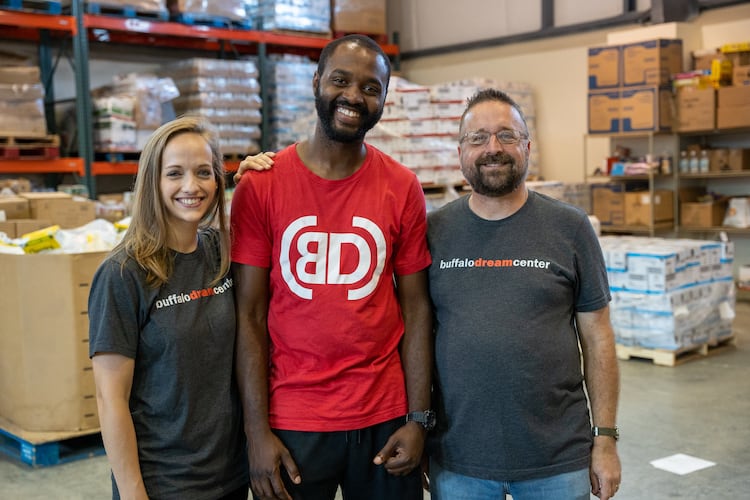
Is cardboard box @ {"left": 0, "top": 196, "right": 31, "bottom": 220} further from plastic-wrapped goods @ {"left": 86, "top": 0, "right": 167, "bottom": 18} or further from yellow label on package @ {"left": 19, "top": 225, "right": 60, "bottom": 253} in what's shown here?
plastic-wrapped goods @ {"left": 86, "top": 0, "right": 167, "bottom": 18}

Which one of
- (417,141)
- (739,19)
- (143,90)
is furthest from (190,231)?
(739,19)

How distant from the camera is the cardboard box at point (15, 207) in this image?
6.61 m

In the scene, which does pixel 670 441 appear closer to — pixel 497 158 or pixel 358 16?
pixel 497 158

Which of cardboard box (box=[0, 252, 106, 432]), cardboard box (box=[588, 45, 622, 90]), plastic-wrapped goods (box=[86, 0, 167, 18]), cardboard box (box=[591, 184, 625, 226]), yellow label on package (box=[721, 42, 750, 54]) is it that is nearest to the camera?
cardboard box (box=[0, 252, 106, 432])

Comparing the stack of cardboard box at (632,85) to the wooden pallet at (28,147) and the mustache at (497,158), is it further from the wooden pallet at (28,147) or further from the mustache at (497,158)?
the mustache at (497,158)

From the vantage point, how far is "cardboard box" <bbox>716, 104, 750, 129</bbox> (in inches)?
388

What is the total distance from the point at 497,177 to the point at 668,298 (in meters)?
5.19

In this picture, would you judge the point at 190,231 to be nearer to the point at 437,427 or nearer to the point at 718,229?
the point at 437,427

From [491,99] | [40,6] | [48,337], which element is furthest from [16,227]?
[491,99]

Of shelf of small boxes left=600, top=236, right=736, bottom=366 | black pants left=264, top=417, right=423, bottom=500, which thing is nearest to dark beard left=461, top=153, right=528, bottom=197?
black pants left=264, top=417, right=423, bottom=500

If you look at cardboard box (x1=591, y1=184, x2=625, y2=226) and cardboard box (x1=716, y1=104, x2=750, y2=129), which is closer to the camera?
cardboard box (x1=716, y1=104, x2=750, y2=129)

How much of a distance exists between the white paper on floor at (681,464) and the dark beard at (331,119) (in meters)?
3.38

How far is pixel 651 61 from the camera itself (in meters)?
10.4

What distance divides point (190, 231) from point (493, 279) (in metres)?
0.84
